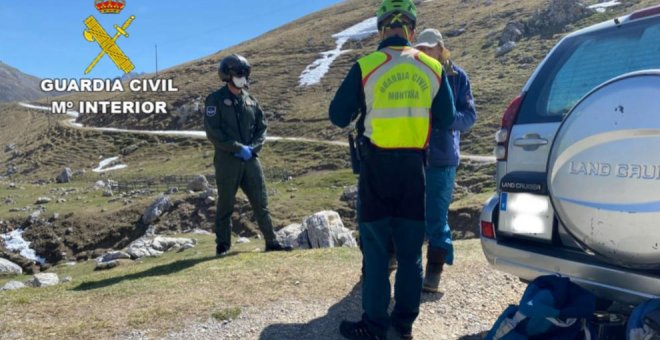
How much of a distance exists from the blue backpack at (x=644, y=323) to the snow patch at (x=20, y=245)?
15212mm

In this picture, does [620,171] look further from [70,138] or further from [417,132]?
[70,138]

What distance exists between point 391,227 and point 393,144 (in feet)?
2.02

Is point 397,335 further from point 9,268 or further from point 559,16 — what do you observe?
point 559,16

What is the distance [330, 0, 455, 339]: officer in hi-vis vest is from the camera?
3.70 metres

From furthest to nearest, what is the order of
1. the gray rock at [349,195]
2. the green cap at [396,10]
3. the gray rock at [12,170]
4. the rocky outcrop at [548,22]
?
the rocky outcrop at [548,22]
the gray rock at [12,170]
the gray rock at [349,195]
the green cap at [396,10]

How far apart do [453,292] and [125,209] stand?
14.6m

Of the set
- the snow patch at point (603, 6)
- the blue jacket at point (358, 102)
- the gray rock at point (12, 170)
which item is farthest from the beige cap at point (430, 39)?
the snow patch at point (603, 6)

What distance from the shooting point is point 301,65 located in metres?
76.4

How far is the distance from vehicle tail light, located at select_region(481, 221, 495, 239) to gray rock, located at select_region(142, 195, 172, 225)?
14.3 m

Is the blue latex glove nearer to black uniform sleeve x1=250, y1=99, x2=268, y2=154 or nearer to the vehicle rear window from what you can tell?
black uniform sleeve x1=250, y1=99, x2=268, y2=154

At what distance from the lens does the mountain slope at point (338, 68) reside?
144 feet

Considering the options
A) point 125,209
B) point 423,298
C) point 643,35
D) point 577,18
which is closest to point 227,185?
point 423,298

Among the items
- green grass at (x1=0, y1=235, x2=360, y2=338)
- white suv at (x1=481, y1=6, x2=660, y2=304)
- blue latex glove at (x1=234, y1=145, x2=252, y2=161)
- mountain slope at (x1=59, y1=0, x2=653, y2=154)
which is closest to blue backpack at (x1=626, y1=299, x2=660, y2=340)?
white suv at (x1=481, y1=6, x2=660, y2=304)

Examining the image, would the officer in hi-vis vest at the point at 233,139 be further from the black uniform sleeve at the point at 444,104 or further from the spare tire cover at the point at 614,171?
the spare tire cover at the point at 614,171
